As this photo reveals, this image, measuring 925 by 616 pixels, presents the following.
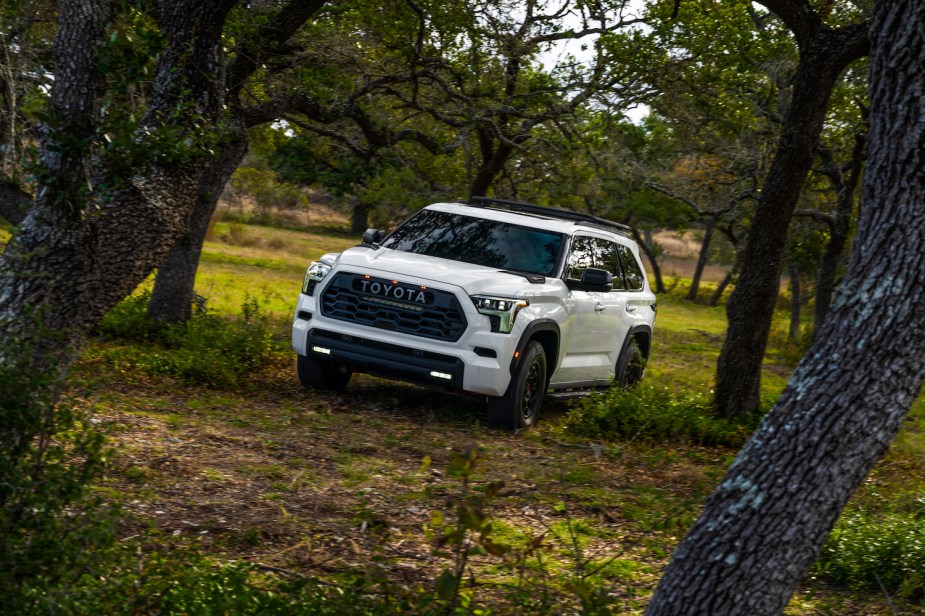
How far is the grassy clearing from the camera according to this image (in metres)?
5.09

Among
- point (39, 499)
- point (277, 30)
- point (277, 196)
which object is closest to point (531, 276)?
point (277, 30)

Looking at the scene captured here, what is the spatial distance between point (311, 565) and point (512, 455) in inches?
134

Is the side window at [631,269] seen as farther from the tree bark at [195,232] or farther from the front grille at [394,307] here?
the tree bark at [195,232]

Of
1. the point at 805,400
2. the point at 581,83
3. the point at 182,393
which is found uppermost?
the point at 581,83

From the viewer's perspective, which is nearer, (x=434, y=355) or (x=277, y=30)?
(x=434, y=355)

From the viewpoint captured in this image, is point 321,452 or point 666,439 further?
point 666,439

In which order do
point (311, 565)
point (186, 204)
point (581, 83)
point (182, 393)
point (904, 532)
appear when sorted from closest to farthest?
point (311, 565) < point (904, 532) < point (186, 204) < point (182, 393) < point (581, 83)

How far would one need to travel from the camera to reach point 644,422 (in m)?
9.92

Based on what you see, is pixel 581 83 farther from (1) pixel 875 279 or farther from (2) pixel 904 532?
(1) pixel 875 279

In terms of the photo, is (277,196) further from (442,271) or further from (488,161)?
(442,271)

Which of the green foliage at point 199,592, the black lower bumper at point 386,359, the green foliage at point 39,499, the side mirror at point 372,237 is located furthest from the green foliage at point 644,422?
the green foliage at point 39,499

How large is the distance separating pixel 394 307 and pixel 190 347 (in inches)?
128

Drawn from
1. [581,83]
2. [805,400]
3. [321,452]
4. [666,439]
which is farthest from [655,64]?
[805,400]

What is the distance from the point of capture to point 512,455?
27.7ft
